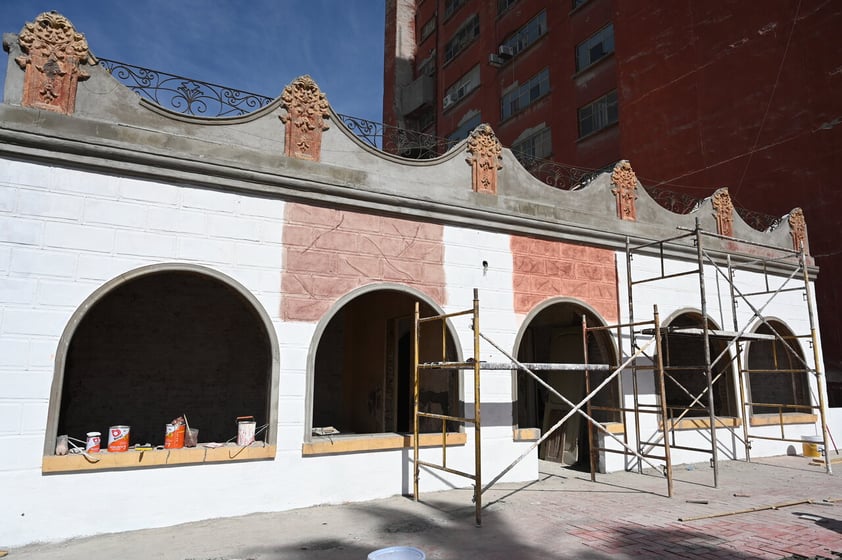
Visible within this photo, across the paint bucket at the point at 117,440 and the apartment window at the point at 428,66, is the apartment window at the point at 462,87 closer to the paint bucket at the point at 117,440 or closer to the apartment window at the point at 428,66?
the apartment window at the point at 428,66

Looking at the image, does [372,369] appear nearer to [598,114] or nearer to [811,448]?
[811,448]

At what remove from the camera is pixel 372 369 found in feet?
38.3

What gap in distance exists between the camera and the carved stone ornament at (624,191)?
1110 centimetres

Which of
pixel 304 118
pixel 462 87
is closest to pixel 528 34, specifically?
pixel 462 87

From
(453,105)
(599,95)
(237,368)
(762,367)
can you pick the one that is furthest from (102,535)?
(453,105)

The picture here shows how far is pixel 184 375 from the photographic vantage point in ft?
35.0

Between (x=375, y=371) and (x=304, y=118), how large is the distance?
527 cm

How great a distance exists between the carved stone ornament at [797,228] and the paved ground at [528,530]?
273 inches

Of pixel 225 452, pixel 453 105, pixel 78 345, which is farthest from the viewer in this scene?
pixel 453 105

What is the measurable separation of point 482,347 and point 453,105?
2148 centimetres

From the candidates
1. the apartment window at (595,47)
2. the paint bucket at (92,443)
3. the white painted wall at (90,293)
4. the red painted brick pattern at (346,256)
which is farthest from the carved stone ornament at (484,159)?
the apartment window at (595,47)

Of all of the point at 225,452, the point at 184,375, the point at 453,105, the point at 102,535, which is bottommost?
the point at 102,535

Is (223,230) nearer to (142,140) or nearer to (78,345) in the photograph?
Answer: (142,140)

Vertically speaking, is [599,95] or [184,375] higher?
[599,95]
